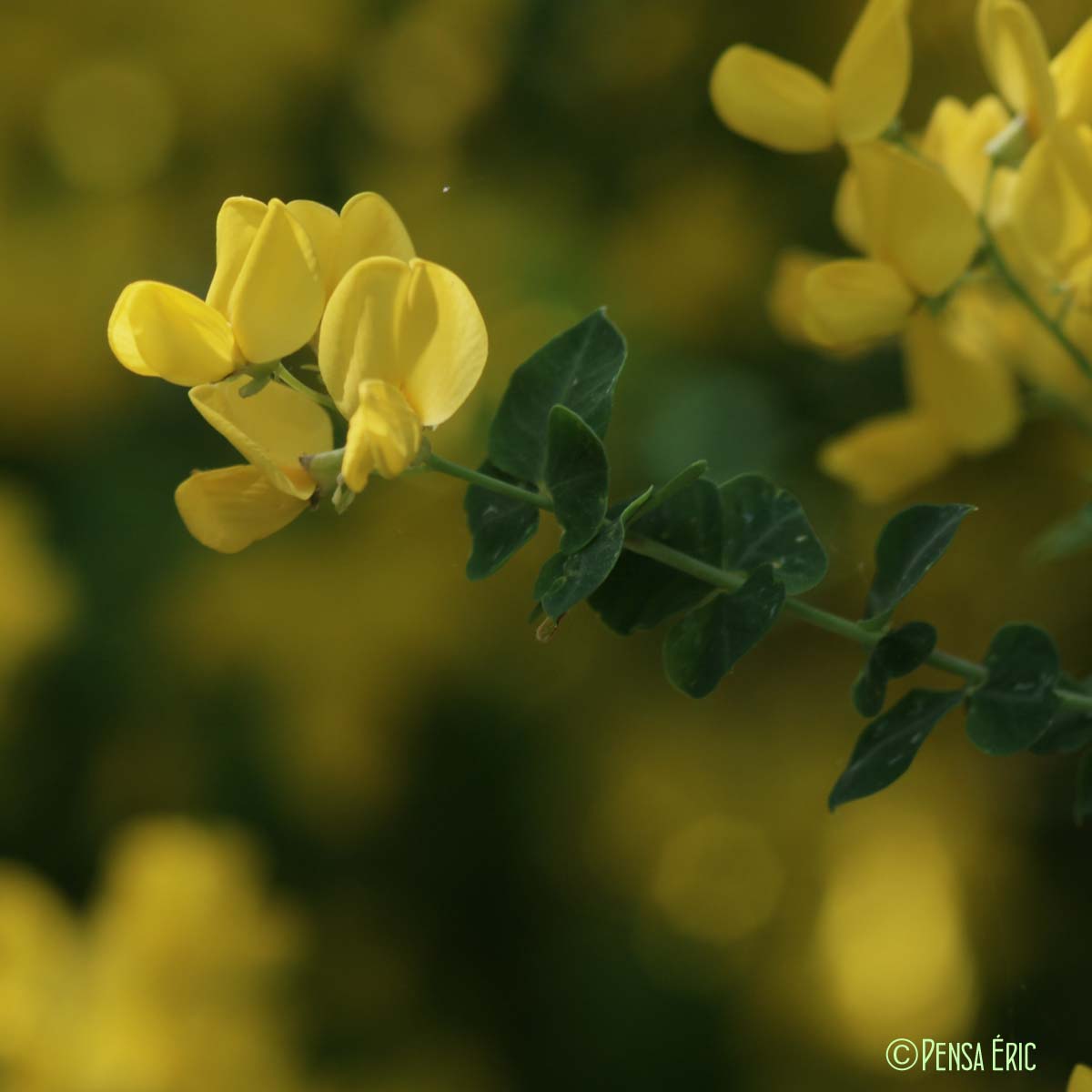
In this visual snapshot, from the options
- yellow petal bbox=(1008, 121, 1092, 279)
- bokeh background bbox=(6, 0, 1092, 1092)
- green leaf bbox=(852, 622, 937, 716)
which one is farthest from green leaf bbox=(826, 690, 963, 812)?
bokeh background bbox=(6, 0, 1092, 1092)

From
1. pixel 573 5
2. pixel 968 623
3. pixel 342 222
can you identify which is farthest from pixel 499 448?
pixel 573 5

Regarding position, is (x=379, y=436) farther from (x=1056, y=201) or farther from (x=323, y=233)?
(x=1056, y=201)

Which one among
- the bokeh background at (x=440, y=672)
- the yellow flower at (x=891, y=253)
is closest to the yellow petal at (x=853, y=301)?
the yellow flower at (x=891, y=253)

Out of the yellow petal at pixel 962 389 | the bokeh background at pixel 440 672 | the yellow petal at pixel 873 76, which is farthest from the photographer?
the bokeh background at pixel 440 672

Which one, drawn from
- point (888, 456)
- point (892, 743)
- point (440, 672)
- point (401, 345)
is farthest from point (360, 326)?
point (440, 672)

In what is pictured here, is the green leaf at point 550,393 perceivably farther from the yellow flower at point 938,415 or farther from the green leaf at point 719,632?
the yellow flower at point 938,415
